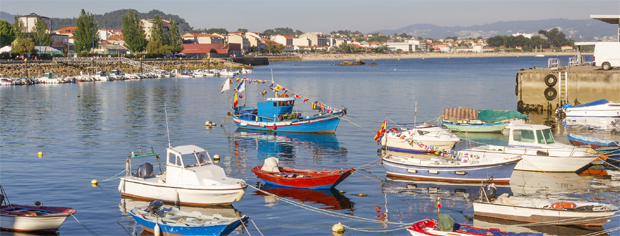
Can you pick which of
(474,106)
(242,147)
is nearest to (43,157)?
(242,147)

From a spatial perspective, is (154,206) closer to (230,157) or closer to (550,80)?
(230,157)

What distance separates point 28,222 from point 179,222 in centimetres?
544

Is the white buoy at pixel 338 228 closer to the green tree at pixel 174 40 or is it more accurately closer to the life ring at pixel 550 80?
the life ring at pixel 550 80

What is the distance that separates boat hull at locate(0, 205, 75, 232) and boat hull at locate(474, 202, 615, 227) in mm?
15112

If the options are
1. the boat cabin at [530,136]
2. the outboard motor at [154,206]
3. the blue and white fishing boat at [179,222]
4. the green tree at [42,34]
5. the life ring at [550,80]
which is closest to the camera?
the blue and white fishing boat at [179,222]

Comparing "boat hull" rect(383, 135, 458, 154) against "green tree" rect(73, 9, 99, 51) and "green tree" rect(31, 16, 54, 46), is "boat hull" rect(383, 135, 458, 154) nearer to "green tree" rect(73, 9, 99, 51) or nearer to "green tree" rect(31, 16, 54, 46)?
"green tree" rect(73, 9, 99, 51)

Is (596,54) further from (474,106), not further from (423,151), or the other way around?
(423,151)

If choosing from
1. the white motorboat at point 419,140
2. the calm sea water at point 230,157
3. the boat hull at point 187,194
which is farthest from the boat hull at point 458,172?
the boat hull at point 187,194

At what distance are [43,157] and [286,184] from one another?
18.0m

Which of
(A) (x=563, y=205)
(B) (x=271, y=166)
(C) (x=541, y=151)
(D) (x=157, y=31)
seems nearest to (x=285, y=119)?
(B) (x=271, y=166)

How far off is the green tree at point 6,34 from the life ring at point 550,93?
142488mm

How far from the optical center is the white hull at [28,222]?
20.3 m

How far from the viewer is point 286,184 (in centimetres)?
2689

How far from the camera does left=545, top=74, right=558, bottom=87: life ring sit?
177ft
